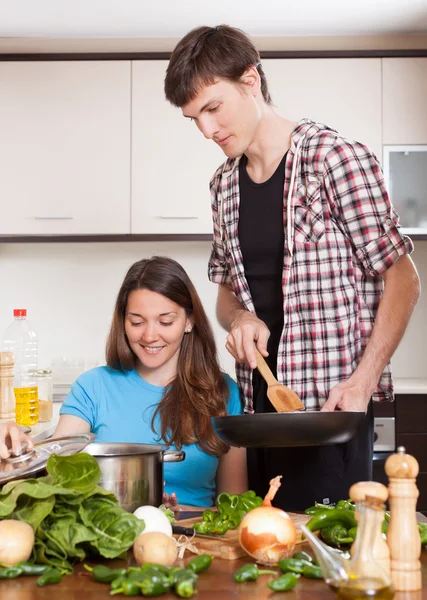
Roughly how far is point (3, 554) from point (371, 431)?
0.94 metres

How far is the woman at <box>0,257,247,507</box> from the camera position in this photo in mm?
1910

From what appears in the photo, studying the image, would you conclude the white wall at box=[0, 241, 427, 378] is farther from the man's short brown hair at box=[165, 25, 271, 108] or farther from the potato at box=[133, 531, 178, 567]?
the potato at box=[133, 531, 178, 567]

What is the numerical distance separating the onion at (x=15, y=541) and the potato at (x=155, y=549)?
0.44ft

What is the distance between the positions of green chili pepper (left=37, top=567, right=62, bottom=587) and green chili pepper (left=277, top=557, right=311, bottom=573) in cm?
28

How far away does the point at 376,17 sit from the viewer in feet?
11.5

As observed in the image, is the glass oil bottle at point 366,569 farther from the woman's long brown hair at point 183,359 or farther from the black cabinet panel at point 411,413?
the black cabinet panel at point 411,413

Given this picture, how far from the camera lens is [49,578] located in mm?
976

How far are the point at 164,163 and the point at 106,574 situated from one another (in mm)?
2737

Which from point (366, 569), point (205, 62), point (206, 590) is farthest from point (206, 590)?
point (205, 62)

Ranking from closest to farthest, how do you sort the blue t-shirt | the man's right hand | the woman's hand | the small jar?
the woman's hand < the man's right hand < the blue t-shirt < the small jar

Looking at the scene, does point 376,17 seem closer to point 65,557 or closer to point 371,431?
point 371,431

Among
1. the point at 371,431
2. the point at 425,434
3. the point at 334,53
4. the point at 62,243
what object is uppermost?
the point at 334,53

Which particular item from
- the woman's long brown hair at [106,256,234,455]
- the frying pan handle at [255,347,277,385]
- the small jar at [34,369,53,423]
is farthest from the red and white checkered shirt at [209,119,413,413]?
the small jar at [34,369,53,423]

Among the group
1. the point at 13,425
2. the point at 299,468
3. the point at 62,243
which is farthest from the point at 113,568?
the point at 62,243
